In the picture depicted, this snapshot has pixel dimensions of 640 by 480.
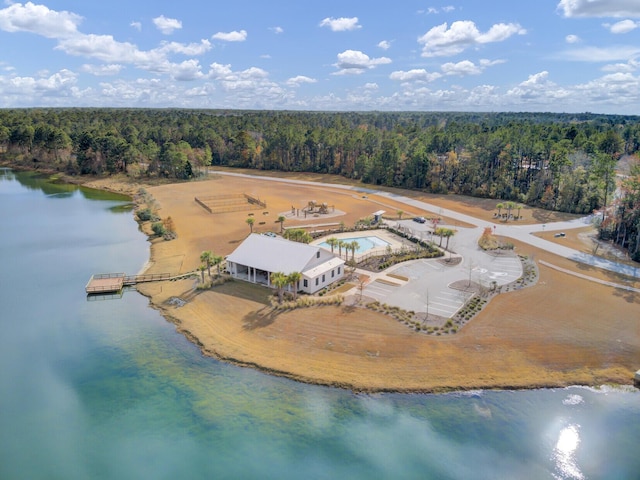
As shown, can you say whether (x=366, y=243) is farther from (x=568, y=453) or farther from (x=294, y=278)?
(x=568, y=453)

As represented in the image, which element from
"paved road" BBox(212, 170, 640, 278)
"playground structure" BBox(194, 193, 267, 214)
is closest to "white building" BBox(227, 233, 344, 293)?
"paved road" BBox(212, 170, 640, 278)

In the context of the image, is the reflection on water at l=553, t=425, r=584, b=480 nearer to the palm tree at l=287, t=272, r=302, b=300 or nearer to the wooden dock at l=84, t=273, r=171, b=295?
the palm tree at l=287, t=272, r=302, b=300

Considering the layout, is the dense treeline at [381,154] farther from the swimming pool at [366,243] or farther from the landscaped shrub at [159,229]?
the landscaped shrub at [159,229]

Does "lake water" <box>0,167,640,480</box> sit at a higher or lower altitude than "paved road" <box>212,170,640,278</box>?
lower

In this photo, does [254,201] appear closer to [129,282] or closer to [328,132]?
[129,282]

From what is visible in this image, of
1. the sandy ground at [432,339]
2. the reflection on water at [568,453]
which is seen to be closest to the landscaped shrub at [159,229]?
the sandy ground at [432,339]

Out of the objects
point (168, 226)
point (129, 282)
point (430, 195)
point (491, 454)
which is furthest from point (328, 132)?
point (491, 454)
